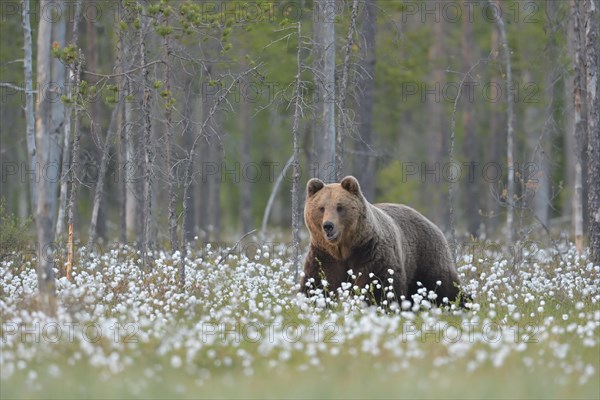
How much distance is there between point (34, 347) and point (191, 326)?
1858 millimetres

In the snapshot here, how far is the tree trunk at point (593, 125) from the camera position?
15531 mm

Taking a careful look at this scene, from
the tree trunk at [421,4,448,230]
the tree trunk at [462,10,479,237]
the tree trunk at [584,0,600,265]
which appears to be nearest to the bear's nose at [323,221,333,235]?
the tree trunk at [584,0,600,265]

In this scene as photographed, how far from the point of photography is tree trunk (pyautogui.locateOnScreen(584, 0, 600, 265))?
51.0ft

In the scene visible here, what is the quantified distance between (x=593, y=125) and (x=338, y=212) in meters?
5.26

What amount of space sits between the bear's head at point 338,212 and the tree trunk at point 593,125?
15.5 ft

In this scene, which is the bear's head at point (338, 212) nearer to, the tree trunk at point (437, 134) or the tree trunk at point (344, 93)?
the tree trunk at point (344, 93)

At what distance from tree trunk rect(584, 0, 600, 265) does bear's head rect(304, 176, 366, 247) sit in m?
4.72

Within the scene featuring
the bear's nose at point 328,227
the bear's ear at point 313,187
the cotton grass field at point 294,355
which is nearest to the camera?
the cotton grass field at point 294,355

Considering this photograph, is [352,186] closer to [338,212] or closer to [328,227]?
[338,212]

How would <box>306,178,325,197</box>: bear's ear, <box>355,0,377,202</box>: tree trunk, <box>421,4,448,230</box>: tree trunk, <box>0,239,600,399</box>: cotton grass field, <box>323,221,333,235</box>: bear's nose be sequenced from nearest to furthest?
<box>0,239,600,399</box>: cotton grass field
<box>323,221,333,235</box>: bear's nose
<box>306,178,325,197</box>: bear's ear
<box>355,0,377,202</box>: tree trunk
<box>421,4,448,230</box>: tree trunk

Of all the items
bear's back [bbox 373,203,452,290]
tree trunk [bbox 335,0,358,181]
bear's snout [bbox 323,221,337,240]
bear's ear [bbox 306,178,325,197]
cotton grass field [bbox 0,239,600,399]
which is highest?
tree trunk [bbox 335,0,358,181]

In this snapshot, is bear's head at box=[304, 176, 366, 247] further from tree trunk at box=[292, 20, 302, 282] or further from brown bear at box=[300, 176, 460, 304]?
tree trunk at box=[292, 20, 302, 282]

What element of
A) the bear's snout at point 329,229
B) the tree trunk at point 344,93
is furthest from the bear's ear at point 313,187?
the tree trunk at point 344,93

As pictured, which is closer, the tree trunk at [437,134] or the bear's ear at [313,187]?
Result: the bear's ear at [313,187]
